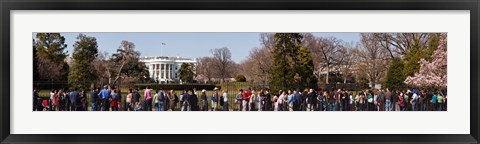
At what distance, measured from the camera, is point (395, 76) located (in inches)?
602

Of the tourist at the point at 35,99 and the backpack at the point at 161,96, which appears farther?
the backpack at the point at 161,96

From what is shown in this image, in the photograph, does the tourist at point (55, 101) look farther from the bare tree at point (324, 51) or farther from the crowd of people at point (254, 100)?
the bare tree at point (324, 51)

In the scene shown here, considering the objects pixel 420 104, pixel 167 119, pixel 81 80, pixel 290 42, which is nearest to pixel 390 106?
pixel 420 104

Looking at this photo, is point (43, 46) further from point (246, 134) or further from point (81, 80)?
point (246, 134)

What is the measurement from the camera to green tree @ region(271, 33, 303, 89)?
16406 millimetres

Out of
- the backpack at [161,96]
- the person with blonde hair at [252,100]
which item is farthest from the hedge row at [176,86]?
the person with blonde hair at [252,100]

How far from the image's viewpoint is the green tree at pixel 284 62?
16406 mm

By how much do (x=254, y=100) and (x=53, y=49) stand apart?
570 centimetres

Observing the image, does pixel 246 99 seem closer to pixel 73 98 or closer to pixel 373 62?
pixel 373 62

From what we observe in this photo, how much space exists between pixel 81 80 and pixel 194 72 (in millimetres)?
4571

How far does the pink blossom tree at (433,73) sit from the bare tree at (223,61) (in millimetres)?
5399

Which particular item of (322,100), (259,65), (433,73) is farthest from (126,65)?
(433,73)

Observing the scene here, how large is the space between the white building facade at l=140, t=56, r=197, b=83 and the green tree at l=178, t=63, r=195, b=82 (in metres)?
0.15

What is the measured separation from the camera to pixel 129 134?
9.60 m
